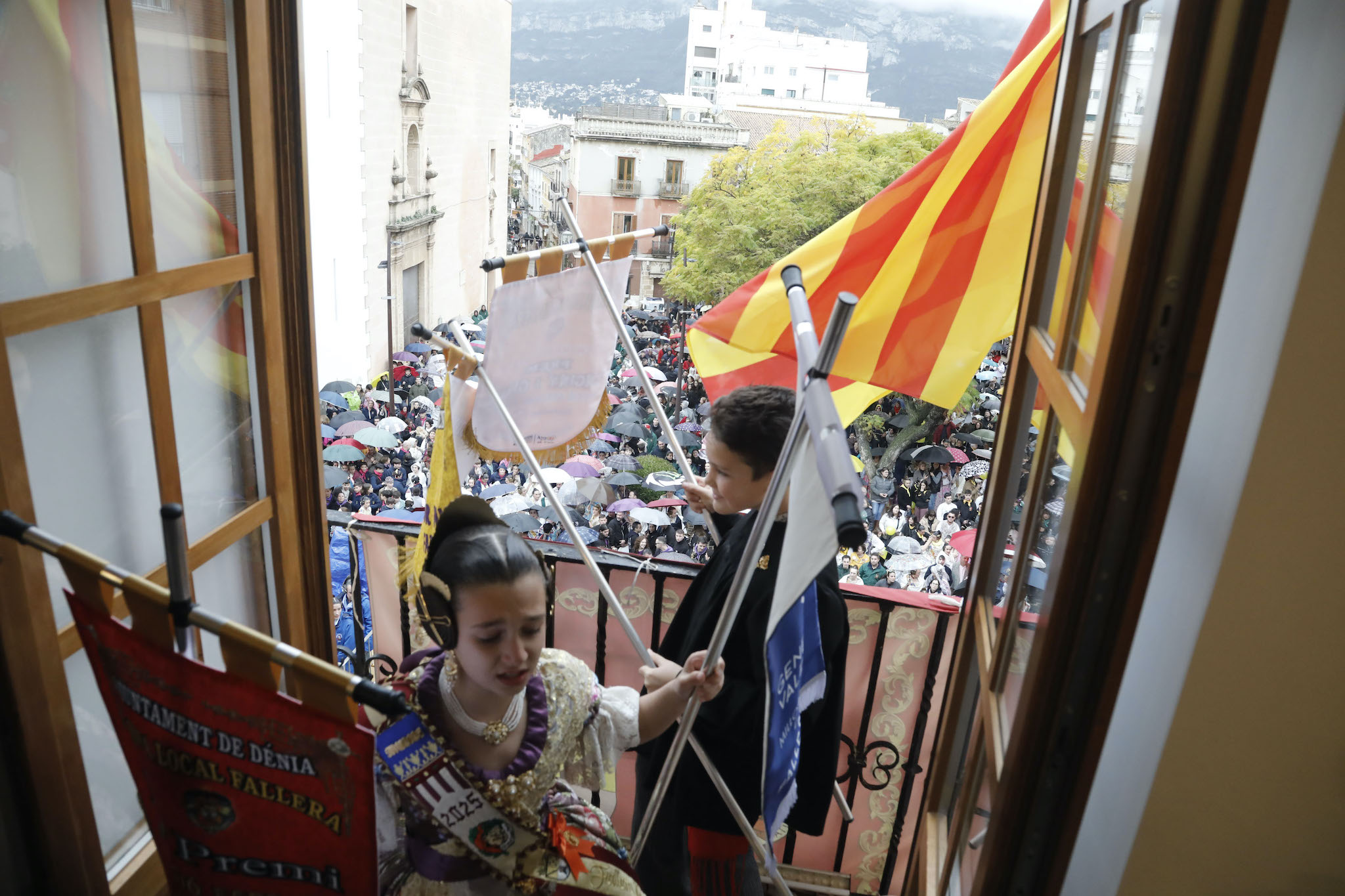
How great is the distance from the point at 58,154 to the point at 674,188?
2799cm

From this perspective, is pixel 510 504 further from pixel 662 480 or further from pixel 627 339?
pixel 627 339

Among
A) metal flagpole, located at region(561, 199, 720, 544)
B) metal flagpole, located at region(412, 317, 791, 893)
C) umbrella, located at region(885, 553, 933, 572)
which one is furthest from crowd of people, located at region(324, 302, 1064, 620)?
metal flagpole, located at region(412, 317, 791, 893)

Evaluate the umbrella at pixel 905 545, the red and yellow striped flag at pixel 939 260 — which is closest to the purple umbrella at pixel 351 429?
the umbrella at pixel 905 545

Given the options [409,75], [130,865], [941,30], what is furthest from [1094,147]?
[941,30]

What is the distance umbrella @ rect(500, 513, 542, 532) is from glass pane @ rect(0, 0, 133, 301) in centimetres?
690

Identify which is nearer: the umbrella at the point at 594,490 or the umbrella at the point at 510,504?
the umbrella at the point at 510,504

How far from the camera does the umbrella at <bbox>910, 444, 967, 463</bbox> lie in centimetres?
1245

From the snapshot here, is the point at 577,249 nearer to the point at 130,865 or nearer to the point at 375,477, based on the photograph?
the point at 130,865

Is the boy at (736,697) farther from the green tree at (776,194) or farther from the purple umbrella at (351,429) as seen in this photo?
the green tree at (776,194)

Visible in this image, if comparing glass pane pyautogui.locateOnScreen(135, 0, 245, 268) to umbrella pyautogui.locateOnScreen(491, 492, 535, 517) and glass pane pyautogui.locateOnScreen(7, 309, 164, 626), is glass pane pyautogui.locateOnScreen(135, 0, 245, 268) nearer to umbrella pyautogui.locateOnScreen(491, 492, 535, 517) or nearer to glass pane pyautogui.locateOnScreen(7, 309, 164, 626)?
glass pane pyautogui.locateOnScreen(7, 309, 164, 626)

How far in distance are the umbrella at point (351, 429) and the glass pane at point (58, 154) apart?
1003 cm

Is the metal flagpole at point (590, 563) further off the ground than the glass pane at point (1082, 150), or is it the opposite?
the glass pane at point (1082, 150)

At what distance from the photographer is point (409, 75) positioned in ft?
60.0

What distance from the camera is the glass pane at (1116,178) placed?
4.00 ft
